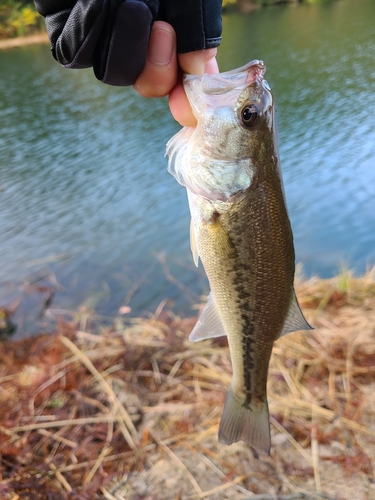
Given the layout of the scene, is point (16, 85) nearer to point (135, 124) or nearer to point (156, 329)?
point (135, 124)

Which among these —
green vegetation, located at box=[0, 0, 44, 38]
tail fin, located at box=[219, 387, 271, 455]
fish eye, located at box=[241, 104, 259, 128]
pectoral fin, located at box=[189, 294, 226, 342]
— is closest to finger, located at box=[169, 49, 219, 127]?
fish eye, located at box=[241, 104, 259, 128]

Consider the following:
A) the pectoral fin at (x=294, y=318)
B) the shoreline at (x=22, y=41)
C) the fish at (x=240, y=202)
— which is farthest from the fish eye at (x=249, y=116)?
the shoreline at (x=22, y=41)

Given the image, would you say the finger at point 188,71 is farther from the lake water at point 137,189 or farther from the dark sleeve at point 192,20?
the lake water at point 137,189

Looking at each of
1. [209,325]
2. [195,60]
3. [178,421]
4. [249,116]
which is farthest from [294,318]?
[178,421]

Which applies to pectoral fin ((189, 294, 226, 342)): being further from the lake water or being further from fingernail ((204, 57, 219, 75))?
the lake water

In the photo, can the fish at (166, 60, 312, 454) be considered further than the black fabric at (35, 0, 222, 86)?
Yes
